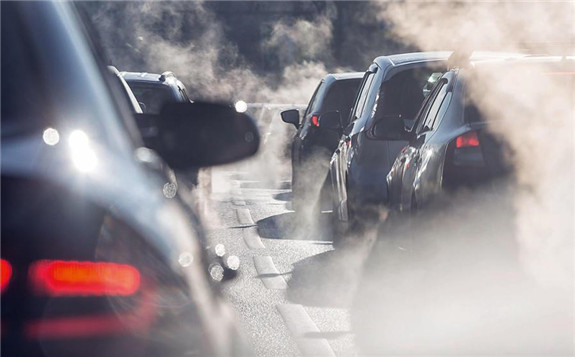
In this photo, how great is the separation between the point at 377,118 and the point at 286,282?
61.7 inches

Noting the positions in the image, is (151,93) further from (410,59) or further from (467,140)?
(467,140)

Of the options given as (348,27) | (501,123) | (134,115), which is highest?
(134,115)

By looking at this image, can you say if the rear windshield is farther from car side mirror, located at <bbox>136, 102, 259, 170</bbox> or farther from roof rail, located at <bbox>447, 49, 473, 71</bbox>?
car side mirror, located at <bbox>136, 102, 259, 170</bbox>

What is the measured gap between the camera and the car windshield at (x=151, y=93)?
12.3 metres

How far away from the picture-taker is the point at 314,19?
57875mm

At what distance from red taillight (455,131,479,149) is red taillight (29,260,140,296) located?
4797mm

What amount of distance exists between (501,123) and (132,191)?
4733mm

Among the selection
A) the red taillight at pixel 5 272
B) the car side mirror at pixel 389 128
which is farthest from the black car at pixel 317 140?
the red taillight at pixel 5 272

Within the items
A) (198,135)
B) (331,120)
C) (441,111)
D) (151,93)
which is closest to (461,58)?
(441,111)

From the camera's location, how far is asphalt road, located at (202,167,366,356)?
6.39 metres

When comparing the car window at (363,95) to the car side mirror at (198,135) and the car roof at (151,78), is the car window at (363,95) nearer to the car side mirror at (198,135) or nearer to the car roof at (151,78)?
the car roof at (151,78)

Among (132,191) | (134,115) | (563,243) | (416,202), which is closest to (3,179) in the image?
(132,191)

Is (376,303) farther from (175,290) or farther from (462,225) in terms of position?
(175,290)

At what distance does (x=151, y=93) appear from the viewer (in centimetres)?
1248
